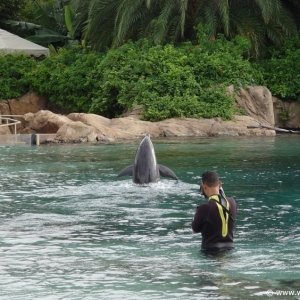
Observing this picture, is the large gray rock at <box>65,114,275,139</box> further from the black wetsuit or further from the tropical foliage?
the black wetsuit

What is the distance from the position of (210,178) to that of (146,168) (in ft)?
18.5

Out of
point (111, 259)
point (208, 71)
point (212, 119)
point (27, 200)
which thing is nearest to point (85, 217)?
point (27, 200)

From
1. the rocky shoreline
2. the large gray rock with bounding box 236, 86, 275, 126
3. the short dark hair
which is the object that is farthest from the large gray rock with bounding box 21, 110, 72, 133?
the short dark hair

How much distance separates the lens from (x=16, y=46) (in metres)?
30.6

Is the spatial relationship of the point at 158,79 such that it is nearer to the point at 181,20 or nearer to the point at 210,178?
the point at 181,20

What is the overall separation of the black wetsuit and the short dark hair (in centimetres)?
20

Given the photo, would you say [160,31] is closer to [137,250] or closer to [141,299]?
[137,250]

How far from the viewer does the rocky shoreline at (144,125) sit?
2195 centimetres

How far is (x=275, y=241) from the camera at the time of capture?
28.4 feet

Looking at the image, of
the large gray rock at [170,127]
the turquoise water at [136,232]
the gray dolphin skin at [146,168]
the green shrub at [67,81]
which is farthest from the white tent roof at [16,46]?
the gray dolphin skin at [146,168]

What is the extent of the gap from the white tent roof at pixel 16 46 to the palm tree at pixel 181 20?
2717 millimetres

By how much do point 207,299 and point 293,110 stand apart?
71.5ft

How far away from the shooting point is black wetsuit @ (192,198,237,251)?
730cm

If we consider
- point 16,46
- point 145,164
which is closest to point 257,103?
point 16,46
